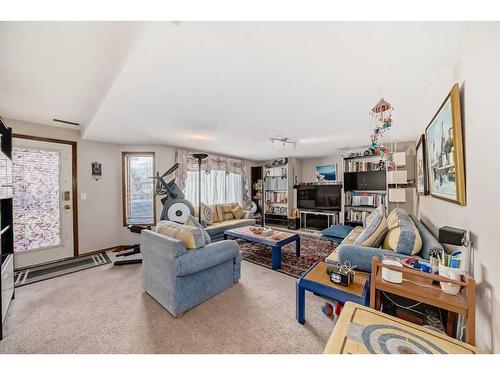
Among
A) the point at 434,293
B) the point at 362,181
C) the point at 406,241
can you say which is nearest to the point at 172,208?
the point at 406,241

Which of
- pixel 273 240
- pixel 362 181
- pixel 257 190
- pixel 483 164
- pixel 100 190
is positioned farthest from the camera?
pixel 257 190

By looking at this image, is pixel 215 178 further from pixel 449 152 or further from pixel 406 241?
pixel 449 152

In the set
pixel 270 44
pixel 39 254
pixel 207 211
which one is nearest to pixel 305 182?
pixel 207 211

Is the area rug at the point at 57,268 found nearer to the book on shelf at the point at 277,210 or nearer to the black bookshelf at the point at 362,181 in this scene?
the book on shelf at the point at 277,210

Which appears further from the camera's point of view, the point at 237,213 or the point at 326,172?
the point at 326,172

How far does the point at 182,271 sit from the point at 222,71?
67.0 inches

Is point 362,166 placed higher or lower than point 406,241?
higher

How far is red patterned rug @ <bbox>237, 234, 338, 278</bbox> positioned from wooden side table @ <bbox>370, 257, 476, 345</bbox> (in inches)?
62.1

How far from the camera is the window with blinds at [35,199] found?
2.86m

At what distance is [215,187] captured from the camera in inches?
209

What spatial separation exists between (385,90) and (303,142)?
211cm

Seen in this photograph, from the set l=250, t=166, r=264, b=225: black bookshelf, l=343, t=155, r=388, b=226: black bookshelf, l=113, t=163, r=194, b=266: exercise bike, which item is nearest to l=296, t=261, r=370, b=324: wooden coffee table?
l=113, t=163, r=194, b=266: exercise bike

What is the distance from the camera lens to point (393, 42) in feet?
3.87

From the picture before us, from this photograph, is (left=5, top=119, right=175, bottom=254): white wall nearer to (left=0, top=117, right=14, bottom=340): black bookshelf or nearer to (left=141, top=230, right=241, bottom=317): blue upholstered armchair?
(left=0, top=117, right=14, bottom=340): black bookshelf
